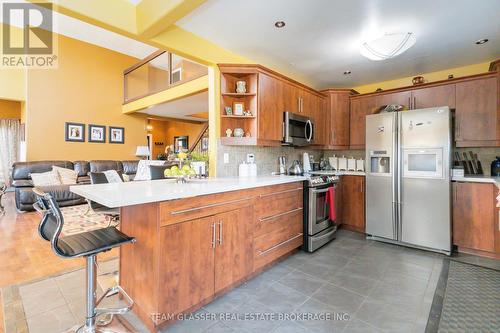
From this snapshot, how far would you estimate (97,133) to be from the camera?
23.4ft

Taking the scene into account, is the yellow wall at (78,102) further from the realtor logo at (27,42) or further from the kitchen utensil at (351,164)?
the kitchen utensil at (351,164)

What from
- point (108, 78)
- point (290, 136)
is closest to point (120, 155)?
point (108, 78)

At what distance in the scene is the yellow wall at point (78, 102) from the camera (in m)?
6.23

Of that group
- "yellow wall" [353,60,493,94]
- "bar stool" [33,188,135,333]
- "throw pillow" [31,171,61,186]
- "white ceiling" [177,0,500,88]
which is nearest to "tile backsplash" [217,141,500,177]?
"yellow wall" [353,60,493,94]

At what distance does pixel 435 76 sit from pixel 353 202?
7.74 ft

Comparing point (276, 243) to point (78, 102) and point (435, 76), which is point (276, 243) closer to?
point (435, 76)

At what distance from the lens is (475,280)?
2.43 m

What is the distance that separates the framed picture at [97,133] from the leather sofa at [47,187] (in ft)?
3.05

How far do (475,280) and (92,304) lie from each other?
3331 millimetres

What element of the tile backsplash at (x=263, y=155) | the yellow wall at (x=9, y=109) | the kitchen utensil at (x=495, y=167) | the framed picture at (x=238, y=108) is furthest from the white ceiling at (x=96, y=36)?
the kitchen utensil at (x=495, y=167)

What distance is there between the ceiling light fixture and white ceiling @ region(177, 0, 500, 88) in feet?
0.49

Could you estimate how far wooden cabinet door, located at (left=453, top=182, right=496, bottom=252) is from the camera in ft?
9.65

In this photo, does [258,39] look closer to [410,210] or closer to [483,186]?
[410,210]

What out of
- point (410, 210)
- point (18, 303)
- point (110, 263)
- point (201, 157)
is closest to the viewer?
point (18, 303)
